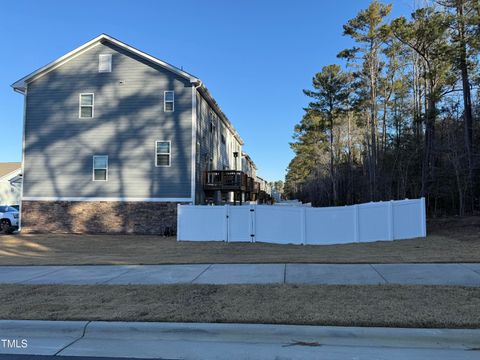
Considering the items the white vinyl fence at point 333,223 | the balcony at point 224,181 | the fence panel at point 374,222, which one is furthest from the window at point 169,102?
the fence panel at point 374,222

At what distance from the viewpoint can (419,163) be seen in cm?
2702

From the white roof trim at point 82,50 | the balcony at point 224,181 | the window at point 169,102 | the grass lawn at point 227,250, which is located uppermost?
the white roof trim at point 82,50

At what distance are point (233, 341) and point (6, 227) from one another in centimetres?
2254

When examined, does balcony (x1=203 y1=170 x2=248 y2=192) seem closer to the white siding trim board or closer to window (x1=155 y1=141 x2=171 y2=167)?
the white siding trim board

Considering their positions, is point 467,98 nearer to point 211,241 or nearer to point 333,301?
point 211,241

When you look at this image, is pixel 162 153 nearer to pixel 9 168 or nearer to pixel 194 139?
pixel 194 139

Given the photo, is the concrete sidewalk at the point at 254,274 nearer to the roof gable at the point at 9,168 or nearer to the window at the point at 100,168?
the window at the point at 100,168

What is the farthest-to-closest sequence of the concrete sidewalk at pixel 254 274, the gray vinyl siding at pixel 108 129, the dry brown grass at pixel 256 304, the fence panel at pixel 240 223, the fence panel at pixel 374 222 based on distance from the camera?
the gray vinyl siding at pixel 108 129 < the fence panel at pixel 240 223 < the fence panel at pixel 374 222 < the concrete sidewalk at pixel 254 274 < the dry brown grass at pixel 256 304

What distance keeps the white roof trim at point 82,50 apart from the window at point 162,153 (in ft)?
12.2

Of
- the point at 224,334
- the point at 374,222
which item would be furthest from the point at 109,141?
the point at 224,334

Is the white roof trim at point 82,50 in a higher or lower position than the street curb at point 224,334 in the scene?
higher

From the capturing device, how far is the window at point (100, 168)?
21.9 metres

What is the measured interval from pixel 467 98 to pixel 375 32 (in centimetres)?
1165

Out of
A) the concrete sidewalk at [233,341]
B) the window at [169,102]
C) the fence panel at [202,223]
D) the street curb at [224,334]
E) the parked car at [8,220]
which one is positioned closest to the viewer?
the concrete sidewalk at [233,341]
